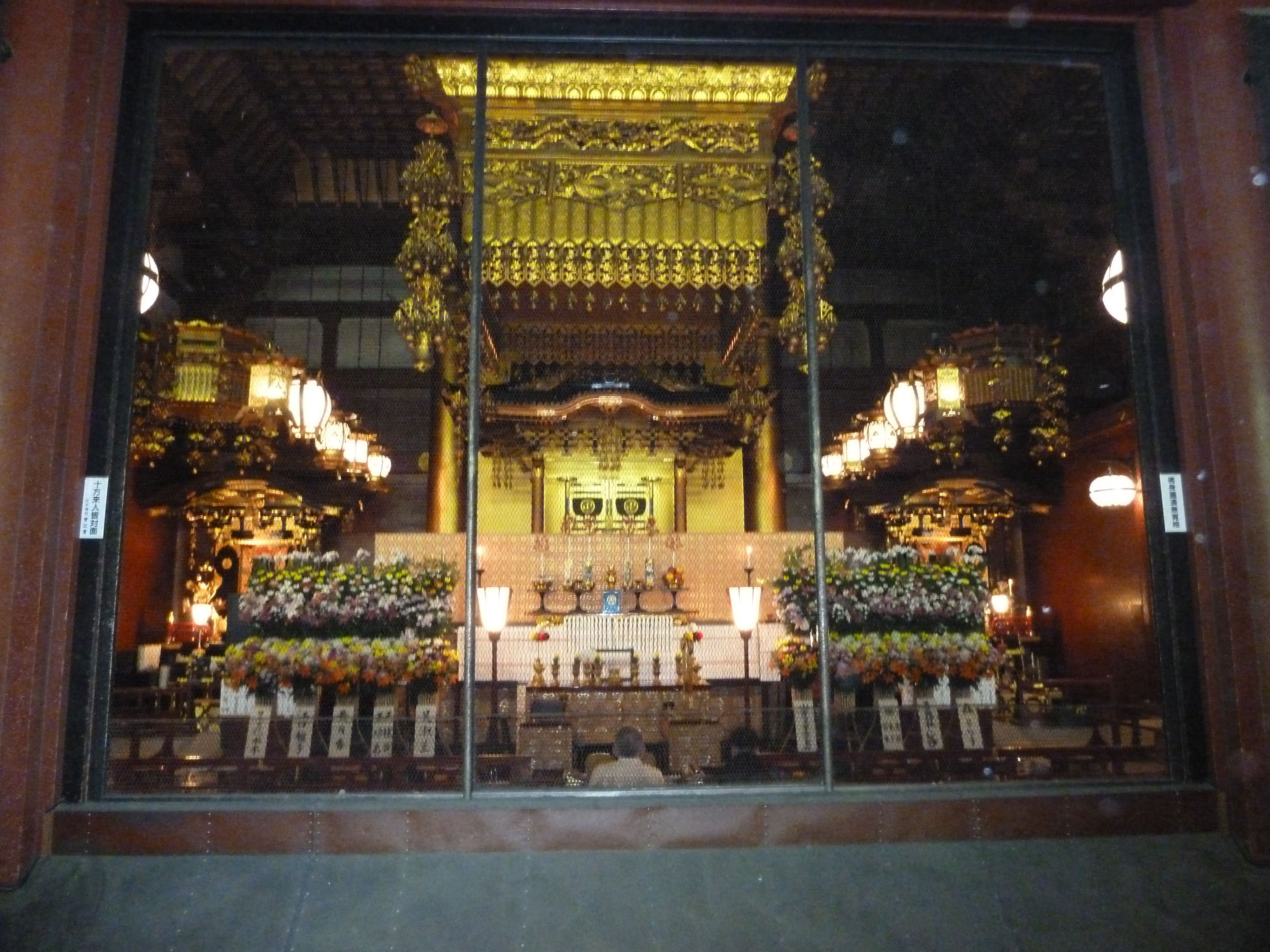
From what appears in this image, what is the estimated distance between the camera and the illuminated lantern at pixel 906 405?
7.13 metres

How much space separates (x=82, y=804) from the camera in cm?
300

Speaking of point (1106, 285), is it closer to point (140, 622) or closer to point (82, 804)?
point (82, 804)

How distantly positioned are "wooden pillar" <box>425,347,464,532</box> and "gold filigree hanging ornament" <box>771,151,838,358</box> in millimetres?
4480

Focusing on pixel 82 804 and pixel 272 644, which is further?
pixel 272 644

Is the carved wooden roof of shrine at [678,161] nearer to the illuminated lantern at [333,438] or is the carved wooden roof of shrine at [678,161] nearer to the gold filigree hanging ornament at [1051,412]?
the gold filigree hanging ornament at [1051,412]

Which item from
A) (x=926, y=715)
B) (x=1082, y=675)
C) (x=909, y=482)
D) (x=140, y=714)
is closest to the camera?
(x=926, y=715)

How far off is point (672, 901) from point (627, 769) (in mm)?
930

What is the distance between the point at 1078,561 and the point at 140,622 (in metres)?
10.1

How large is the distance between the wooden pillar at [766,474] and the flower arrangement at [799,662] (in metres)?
4.65

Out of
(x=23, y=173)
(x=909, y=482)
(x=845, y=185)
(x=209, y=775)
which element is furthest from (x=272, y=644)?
(x=909, y=482)

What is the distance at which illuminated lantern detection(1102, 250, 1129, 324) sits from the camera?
3.64m

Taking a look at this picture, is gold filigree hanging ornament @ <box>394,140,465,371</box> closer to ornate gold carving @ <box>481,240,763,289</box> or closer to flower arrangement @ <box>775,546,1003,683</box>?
ornate gold carving @ <box>481,240,763,289</box>

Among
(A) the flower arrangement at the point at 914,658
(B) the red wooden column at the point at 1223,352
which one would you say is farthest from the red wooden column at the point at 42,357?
(B) the red wooden column at the point at 1223,352

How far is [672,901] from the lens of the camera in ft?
9.25
